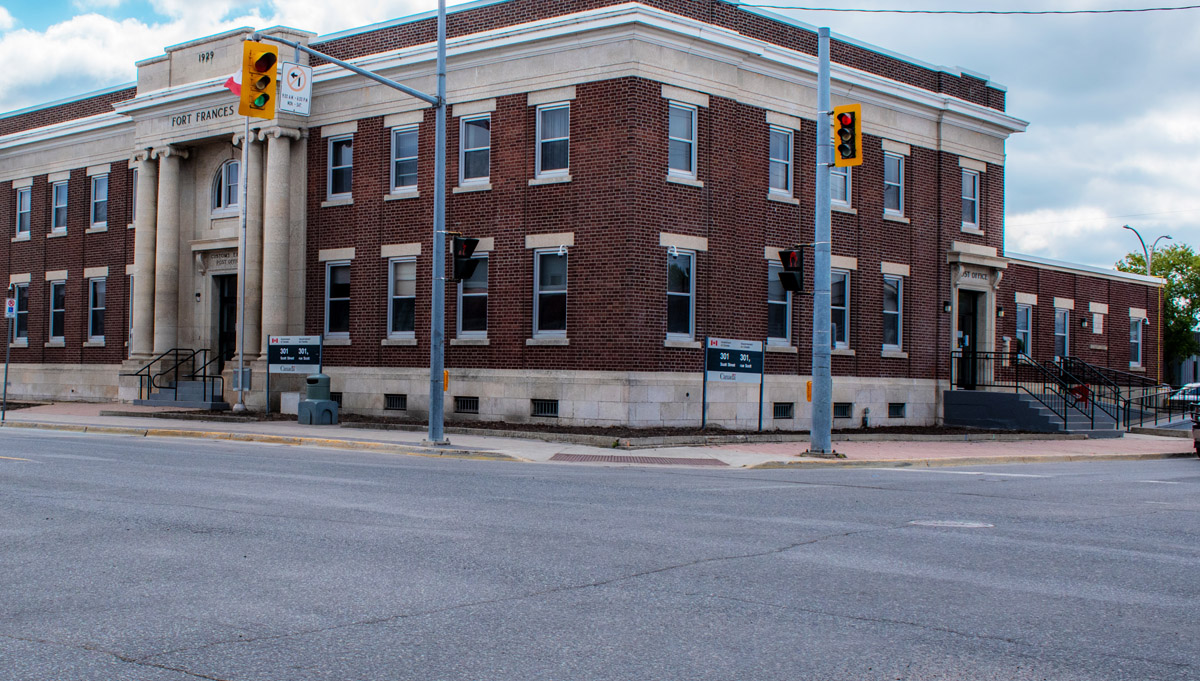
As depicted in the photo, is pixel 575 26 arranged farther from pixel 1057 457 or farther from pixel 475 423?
pixel 1057 457

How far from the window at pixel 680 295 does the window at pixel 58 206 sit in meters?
23.3

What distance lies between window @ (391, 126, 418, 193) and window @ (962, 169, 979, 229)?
15.4m

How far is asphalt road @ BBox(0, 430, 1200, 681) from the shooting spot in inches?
200

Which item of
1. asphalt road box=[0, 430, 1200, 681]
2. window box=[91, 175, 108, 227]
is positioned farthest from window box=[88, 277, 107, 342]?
asphalt road box=[0, 430, 1200, 681]

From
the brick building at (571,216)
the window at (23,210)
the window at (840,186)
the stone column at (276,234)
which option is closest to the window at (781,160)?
the brick building at (571,216)

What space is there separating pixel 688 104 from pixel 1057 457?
34.3 feet

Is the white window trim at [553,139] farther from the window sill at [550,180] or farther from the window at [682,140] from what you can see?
the window at [682,140]

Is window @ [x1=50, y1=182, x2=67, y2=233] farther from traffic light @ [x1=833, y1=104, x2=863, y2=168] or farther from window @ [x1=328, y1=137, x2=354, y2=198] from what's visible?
traffic light @ [x1=833, y1=104, x2=863, y2=168]

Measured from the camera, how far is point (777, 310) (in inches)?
973

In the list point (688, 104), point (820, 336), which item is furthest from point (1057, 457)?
point (688, 104)

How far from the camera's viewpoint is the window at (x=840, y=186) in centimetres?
2562

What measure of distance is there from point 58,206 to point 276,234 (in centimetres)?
1343

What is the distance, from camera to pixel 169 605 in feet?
20.0

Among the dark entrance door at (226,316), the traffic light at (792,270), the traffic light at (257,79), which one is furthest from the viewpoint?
the dark entrance door at (226,316)
